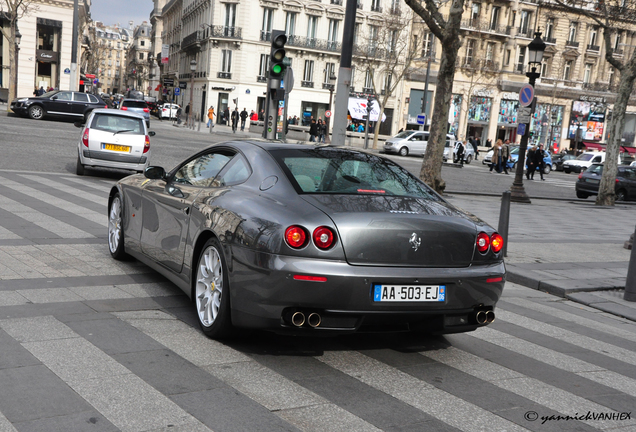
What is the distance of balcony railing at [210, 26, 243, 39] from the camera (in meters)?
60.5

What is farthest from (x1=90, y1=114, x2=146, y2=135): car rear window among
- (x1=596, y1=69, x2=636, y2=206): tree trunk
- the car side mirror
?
(x1=596, y1=69, x2=636, y2=206): tree trunk

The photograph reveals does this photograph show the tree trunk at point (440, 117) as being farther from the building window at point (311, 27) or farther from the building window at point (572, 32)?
the building window at point (572, 32)

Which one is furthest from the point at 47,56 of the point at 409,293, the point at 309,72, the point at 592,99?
the point at 409,293

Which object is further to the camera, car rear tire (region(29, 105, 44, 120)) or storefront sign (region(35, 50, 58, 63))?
storefront sign (region(35, 50, 58, 63))

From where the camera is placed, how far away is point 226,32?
201ft

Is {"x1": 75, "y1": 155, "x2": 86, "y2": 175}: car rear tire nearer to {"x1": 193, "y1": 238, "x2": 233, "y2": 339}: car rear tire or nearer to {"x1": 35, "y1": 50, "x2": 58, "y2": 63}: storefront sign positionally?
{"x1": 193, "y1": 238, "x2": 233, "y2": 339}: car rear tire

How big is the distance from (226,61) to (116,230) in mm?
56572

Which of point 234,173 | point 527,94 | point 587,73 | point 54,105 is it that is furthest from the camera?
point 587,73

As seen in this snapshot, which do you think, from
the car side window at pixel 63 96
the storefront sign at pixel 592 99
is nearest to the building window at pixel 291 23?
the storefront sign at pixel 592 99

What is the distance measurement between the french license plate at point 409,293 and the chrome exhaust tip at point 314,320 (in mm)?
357

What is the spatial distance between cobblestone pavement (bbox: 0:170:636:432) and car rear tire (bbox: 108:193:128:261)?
26 cm

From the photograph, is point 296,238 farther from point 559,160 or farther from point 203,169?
point 559,160

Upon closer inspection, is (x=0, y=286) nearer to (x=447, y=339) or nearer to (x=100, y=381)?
(x=100, y=381)

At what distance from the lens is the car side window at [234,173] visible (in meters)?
5.10
